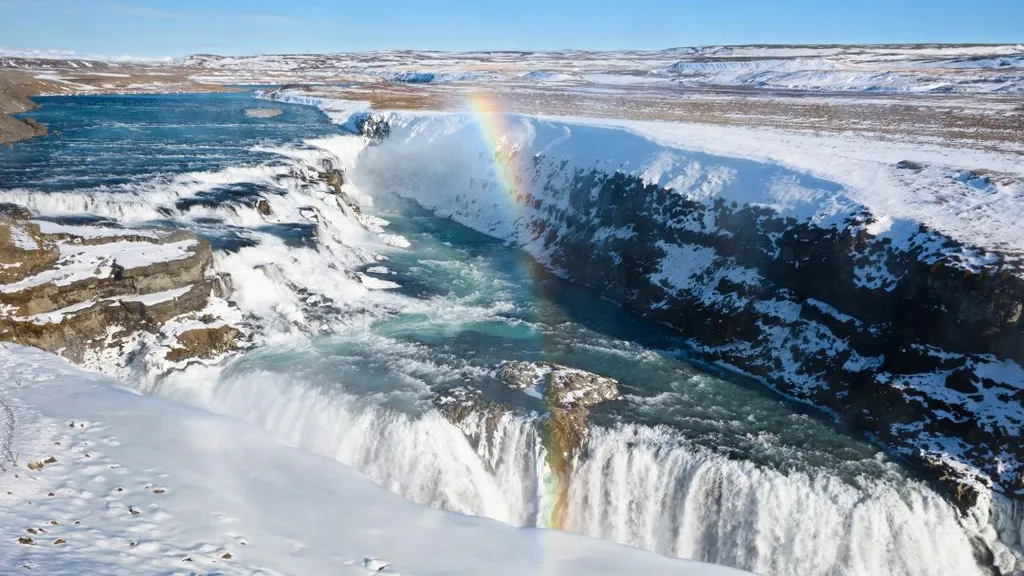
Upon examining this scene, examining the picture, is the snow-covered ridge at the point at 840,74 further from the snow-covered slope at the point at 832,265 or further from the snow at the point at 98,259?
the snow at the point at 98,259

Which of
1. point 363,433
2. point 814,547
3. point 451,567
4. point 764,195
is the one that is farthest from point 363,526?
point 764,195

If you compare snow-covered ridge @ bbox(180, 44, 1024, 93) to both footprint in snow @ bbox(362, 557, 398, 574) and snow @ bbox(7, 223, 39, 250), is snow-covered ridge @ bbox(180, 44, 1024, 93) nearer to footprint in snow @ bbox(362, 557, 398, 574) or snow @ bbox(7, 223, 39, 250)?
footprint in snow @ bbox(362, 557, 398, 574)

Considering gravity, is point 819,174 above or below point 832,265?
above

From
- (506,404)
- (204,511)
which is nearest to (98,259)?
(204,511)

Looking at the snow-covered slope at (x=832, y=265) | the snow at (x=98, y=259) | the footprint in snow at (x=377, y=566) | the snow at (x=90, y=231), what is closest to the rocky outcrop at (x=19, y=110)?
the snow at (x=90, y=231)

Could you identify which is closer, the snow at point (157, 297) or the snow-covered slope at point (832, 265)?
the snow-covered slope at point (832, 265)

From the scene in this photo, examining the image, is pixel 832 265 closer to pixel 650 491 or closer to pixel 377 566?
pixel 650 491

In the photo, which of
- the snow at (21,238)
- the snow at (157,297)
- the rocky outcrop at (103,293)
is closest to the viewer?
the rocky outcrop at (103,293)
